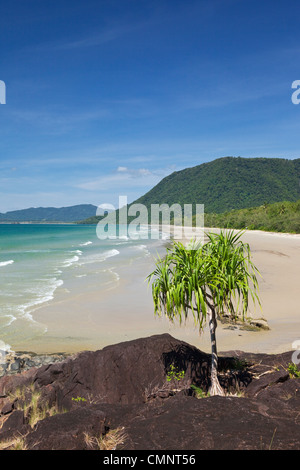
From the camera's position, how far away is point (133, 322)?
1416 centimetres

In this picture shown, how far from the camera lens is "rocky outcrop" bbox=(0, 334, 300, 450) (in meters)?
4.33

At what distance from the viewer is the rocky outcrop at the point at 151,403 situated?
171 inches

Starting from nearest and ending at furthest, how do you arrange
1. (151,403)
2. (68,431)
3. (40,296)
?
(68,431) < (151,403) < (40,296)

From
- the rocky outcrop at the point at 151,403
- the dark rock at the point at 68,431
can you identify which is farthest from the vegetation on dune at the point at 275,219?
the dark rock at the point at 68,431

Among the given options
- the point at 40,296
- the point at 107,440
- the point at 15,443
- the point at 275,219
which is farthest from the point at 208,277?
the point at 275,219

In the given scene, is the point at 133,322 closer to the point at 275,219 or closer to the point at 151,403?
the point at 151,403

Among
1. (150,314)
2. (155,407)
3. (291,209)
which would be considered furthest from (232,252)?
(291,209)

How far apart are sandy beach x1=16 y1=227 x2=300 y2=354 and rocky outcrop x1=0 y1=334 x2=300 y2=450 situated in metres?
2.95

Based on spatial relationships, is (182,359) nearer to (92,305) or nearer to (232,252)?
(232,252)

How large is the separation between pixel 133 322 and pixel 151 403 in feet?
27.0

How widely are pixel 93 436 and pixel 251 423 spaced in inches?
81.0

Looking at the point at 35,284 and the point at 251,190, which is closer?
the point at 35,284

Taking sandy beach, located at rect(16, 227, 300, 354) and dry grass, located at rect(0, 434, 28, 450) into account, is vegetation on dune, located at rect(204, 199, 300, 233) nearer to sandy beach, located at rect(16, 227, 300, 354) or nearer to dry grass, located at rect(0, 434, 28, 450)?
sandy beach, located at rect(16, 227, 300, 354)

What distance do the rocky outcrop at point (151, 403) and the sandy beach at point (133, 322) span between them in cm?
295
